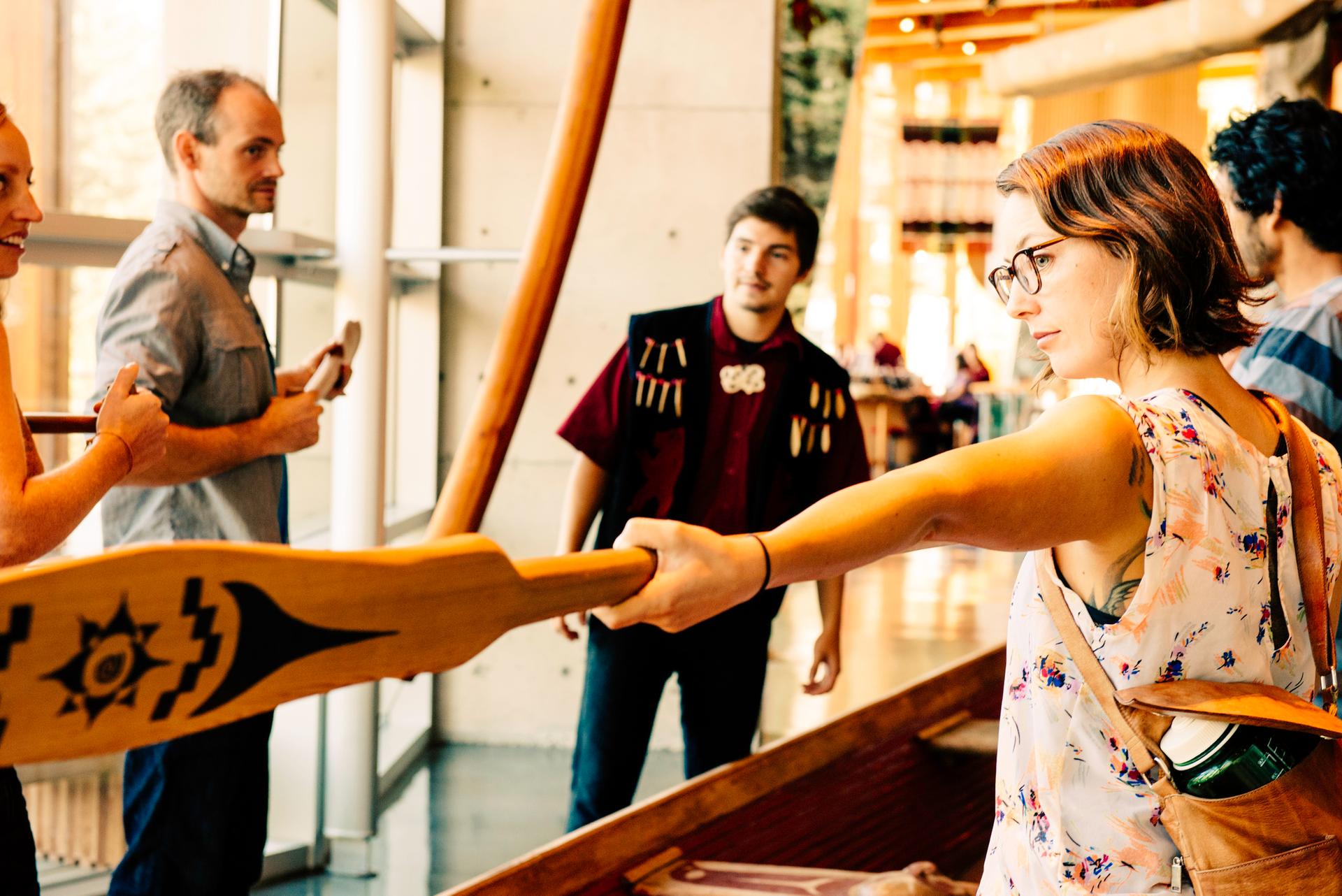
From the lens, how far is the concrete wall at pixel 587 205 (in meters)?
4.01

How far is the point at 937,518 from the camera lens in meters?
0.90

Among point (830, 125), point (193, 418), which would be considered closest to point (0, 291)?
point (193, 418)

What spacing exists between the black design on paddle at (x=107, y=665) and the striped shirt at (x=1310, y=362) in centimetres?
163

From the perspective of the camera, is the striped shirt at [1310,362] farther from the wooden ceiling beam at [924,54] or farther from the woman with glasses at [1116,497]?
the wooden ceiling beam at [924,54]

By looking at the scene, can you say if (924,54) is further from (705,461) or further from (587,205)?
(705,461)

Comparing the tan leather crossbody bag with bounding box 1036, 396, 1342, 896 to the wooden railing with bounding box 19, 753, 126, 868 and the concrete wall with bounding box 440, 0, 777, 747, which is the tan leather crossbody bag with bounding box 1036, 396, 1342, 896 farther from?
the concrete wall with bounding box 440, 0, 777, 747

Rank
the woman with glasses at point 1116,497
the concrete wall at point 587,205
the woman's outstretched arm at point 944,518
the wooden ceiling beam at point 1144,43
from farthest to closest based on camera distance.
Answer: the wooden ceiling beam at point 1144,43 < the concrete wall at point 587,205 < the woman with glasses at point 1116,497 < the woman's outstretched arm at point 944,518

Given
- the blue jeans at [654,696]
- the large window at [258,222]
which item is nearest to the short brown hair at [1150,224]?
the blue jeans at [654,696]

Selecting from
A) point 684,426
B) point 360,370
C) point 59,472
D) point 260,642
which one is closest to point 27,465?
point 59,472

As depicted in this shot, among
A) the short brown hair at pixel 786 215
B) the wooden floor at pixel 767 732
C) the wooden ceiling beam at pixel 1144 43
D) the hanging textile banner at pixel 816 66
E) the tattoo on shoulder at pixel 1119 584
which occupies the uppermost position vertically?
the wooden ceiling beam at pixel 1144 43

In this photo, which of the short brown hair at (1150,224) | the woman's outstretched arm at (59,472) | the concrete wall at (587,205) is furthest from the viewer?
the concrete wall at (587,205)

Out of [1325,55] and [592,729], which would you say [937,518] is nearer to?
[592,729]

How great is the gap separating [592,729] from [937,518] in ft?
5.41

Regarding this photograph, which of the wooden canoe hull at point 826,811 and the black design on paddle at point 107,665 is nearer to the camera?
the black design on paddle at point 107,665
